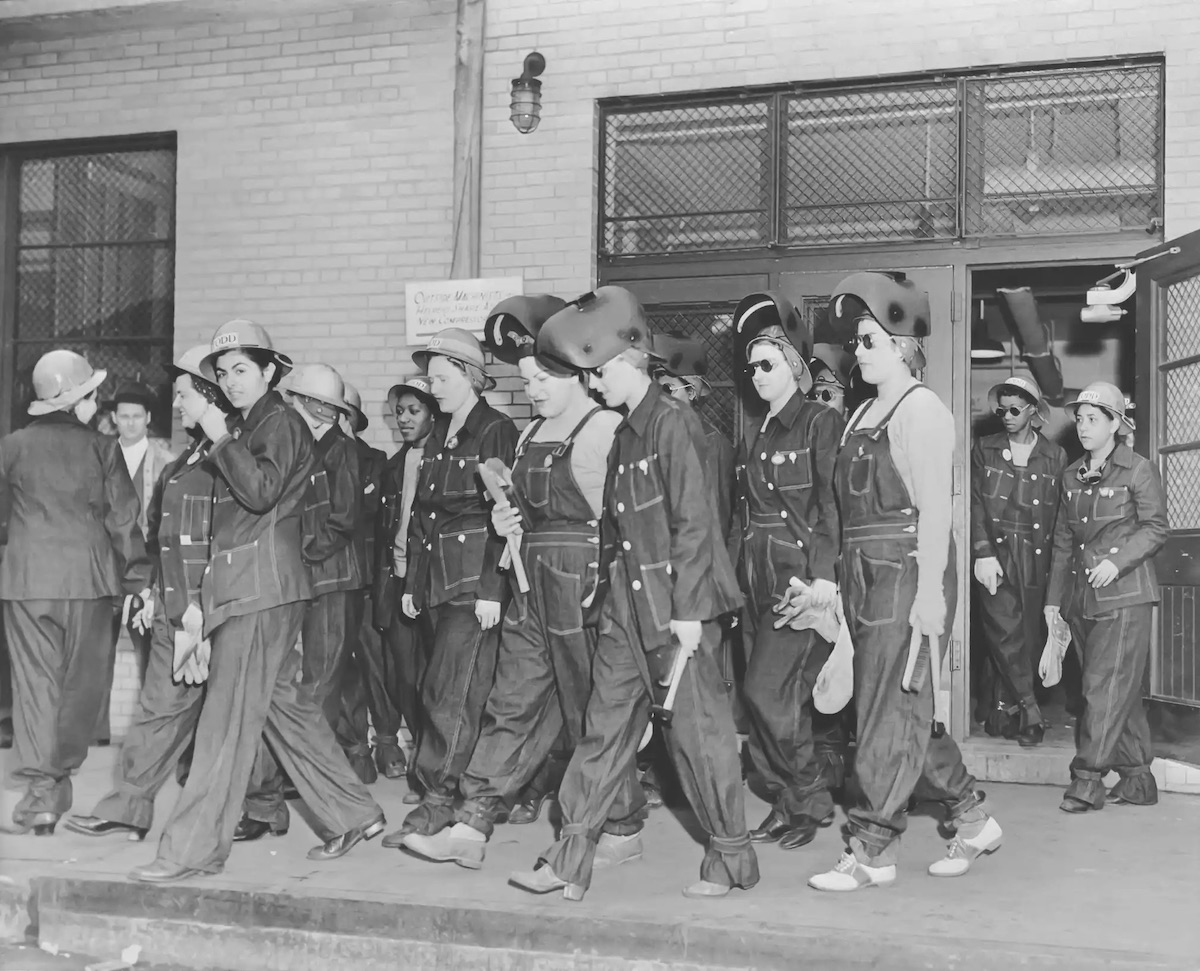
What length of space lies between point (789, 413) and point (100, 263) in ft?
19.2

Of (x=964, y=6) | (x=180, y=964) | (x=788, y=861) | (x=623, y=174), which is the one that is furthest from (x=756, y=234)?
(x=180, y=964)

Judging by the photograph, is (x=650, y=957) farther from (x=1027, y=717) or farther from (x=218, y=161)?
(x=218, y=161)

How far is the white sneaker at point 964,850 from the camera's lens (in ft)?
18.4

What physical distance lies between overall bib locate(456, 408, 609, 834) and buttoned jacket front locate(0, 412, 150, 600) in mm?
2349

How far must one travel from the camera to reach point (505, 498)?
5992 millimetres

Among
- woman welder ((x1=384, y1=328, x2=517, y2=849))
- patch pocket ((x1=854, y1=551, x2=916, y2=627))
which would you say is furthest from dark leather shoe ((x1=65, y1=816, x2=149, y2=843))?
patch pocket ((x1=854, y1=551, x2=916, y2=627))

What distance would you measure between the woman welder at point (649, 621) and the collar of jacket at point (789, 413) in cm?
123

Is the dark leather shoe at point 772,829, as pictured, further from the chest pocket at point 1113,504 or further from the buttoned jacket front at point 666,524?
the chest pocket at point 1113,504

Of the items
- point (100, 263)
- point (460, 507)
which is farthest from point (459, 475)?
point (100, 263)

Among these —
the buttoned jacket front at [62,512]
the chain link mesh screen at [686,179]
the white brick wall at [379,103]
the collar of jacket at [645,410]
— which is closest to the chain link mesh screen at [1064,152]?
the white brick wall at [379,103]

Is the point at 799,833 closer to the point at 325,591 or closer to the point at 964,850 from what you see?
the point at 964,850

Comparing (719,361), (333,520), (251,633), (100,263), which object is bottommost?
(251,633)

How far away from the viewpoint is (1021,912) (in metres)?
5.06

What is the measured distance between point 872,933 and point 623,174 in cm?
549
